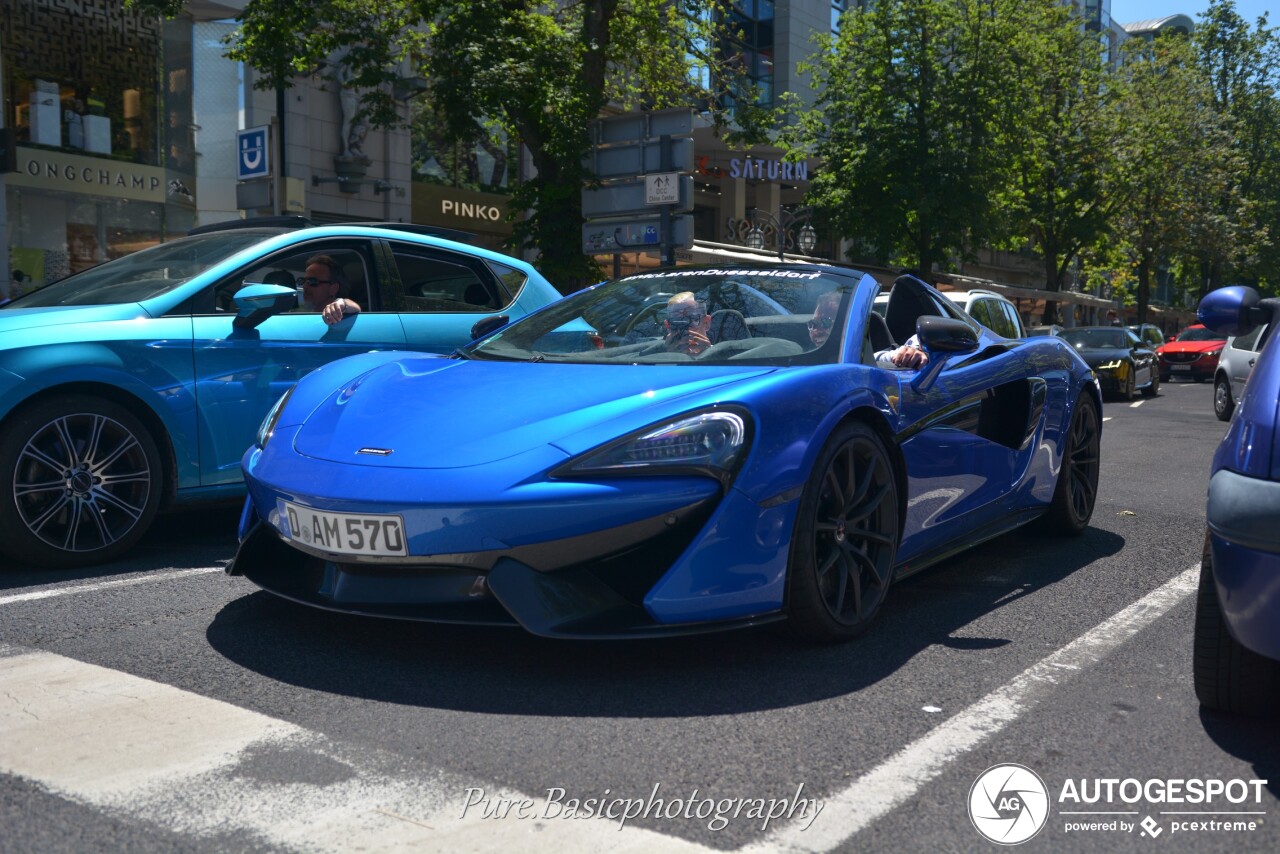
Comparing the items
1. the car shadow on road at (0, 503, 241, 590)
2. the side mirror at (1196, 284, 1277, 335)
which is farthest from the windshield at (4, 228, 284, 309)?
the side mirror at (1196, 284, 1277, 335)

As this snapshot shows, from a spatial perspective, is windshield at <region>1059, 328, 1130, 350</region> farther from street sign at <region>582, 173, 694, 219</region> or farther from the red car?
street sign at <region>582, 173, 694, 219</region>

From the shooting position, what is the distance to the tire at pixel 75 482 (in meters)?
4.68

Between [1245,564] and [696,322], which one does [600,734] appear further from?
[696,322]

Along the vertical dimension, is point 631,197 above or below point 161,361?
above

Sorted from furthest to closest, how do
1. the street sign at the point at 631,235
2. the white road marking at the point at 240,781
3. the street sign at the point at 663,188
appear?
the street sign at the point at 631,235
the street sign at the point at 663,188
the white road marking at the point at 240,781

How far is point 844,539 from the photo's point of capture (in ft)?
12.4

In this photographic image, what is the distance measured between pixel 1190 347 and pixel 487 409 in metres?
32.5

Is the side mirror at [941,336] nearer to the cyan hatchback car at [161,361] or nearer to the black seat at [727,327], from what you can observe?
the black seat at [727,327]

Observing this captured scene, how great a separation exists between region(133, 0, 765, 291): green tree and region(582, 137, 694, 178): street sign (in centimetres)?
75

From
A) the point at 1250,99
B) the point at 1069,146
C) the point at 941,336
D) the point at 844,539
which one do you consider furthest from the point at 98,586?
the point at 1250,99

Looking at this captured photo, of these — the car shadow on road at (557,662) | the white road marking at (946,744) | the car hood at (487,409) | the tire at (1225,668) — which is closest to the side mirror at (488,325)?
the car hood at (487,409)

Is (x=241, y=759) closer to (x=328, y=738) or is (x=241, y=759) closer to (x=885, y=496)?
(x=328, y=738)

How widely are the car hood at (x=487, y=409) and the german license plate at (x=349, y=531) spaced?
0.59 feet

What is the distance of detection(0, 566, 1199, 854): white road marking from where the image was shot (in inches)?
92.5
